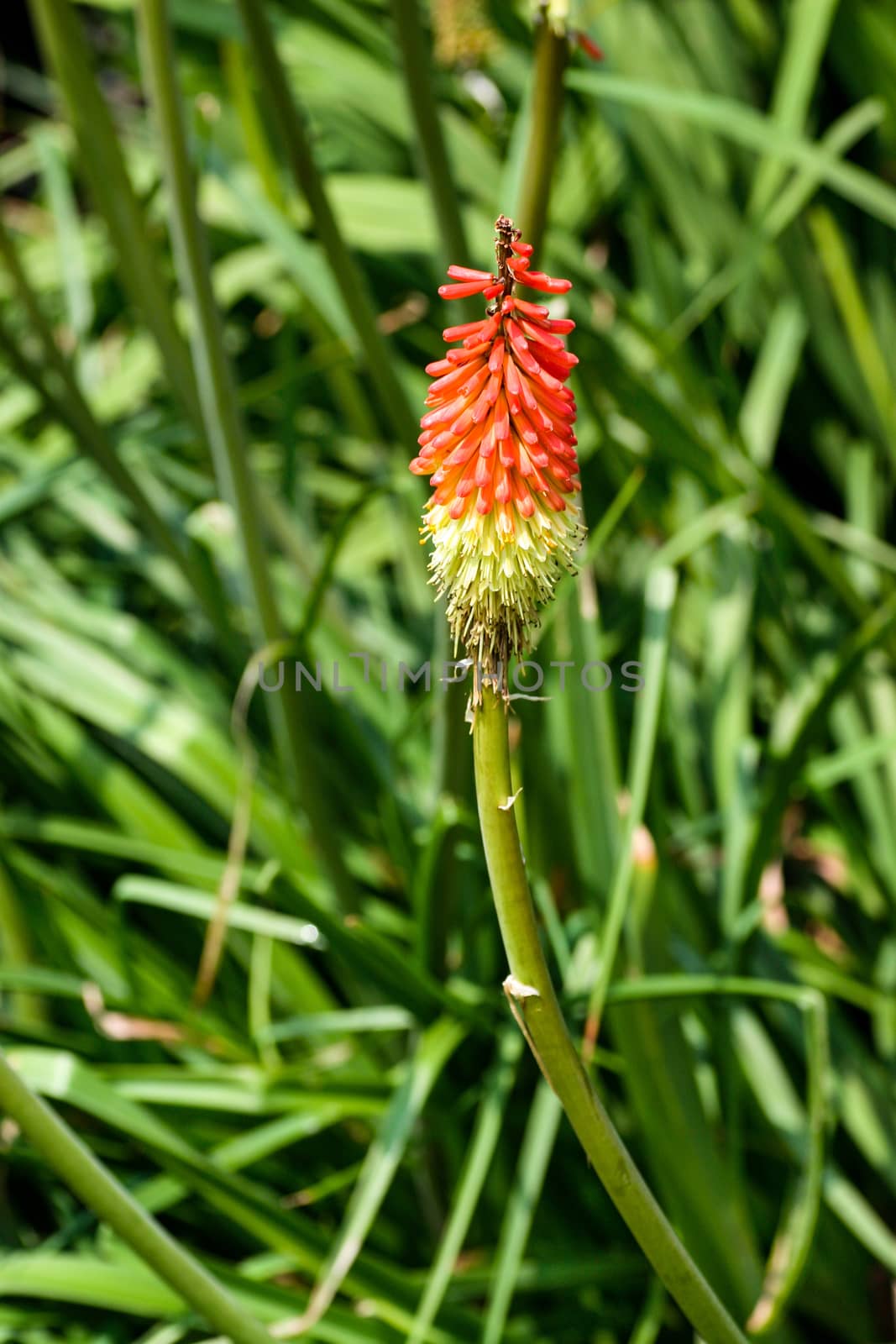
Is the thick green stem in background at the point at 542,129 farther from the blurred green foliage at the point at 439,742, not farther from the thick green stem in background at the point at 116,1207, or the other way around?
the thick green stem in background at the point at 116,1207

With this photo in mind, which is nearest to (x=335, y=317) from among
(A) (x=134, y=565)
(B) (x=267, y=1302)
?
(A) (x=134, y=565)

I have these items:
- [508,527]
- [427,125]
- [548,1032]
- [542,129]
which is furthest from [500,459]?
[427,125]

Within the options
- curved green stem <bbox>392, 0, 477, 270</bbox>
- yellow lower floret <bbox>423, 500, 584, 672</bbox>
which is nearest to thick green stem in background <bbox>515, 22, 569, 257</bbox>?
curved green stem <bbox>392, 0, 477, 270</bbox>

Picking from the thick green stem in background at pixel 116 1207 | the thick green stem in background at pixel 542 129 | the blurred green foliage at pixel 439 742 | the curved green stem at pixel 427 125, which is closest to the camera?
the thick green stem in background at pixel 116 1207

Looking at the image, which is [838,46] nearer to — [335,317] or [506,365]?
[335,317]

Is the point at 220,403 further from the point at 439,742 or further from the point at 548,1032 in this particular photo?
the point at 548,1032

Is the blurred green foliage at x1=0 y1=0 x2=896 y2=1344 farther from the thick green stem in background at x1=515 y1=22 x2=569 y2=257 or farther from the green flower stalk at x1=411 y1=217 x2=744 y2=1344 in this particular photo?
the green flower stalk at x1=411 y1=217 x2=744 y2=1344

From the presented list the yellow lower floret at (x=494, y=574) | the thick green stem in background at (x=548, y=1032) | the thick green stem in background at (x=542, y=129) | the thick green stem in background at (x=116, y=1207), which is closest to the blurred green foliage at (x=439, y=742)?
the thick green stem in background at (x=542, y=129)
